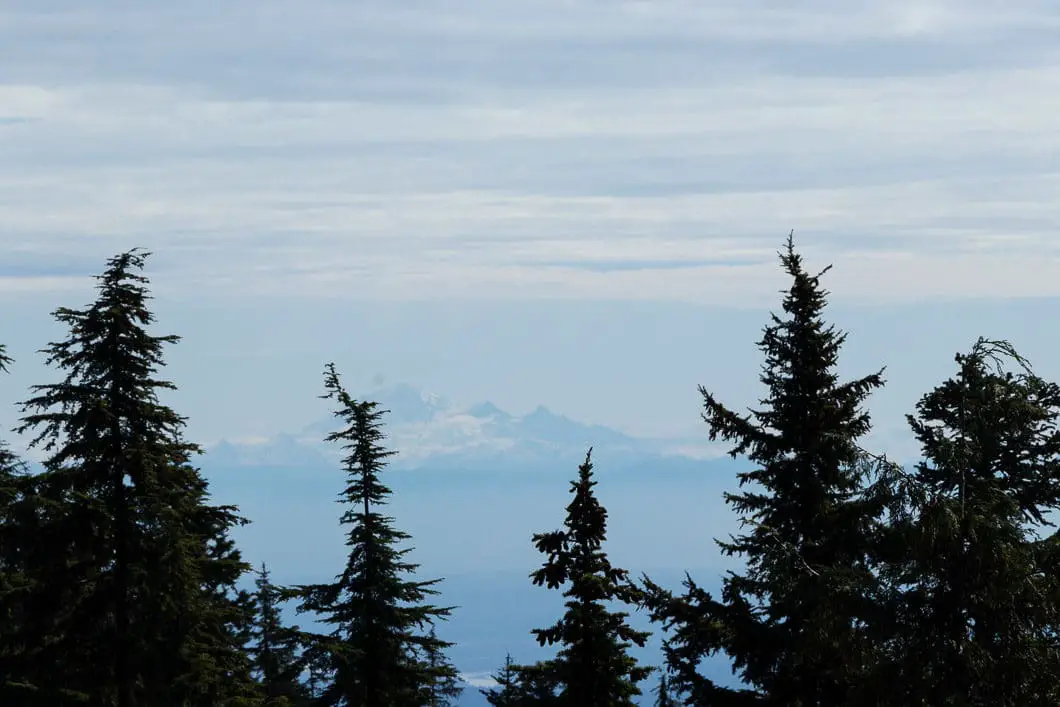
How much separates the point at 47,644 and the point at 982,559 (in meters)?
17.2

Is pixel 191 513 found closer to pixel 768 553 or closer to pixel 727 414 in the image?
pixel 727 414

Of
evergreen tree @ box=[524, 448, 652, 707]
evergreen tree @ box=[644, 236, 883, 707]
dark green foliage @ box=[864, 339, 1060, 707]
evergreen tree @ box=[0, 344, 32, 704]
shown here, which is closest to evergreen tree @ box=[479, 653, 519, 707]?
evergreen tree @ box=[524, 448, 652, 707]

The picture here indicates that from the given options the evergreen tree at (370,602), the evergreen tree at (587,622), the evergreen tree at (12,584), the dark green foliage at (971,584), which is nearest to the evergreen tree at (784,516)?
the evergreen tree at (587,622)

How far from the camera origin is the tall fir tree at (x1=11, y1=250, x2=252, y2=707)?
23703 millimetres

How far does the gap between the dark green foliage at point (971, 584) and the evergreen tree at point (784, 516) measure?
4938 mm

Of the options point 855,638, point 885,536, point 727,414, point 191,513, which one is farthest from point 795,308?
point 191,513

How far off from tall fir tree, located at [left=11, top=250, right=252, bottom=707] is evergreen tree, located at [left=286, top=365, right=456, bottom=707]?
14.7 ft

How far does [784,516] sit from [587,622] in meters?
4.71

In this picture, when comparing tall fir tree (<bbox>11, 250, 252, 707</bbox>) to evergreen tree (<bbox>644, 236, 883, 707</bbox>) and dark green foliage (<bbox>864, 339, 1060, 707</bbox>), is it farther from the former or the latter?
dark green foliage (<bbox>864, 339, 1060, 707</bbox>)

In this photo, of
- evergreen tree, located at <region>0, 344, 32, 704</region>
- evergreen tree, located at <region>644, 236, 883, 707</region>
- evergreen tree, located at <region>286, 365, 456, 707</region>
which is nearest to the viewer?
evergreen tree, located at <region>644, 236, 883, 707</region>

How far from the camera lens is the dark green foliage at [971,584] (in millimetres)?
13727

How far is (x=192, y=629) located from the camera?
2450 cm

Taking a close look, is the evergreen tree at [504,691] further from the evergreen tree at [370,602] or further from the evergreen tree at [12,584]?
the evergreen tree at [12,584]

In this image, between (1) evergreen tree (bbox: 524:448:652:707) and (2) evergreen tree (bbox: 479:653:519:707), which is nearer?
(1) evergreen tree (bbox: 524:448:652:707)
